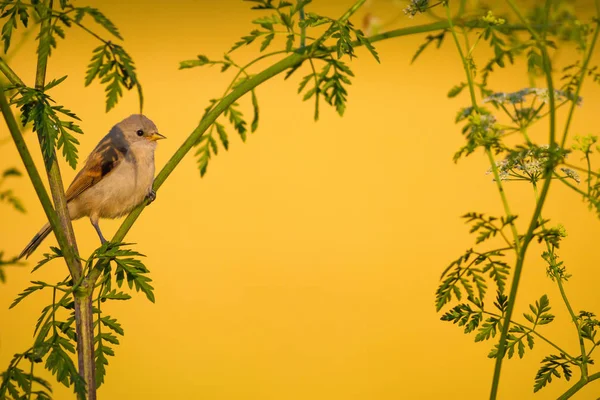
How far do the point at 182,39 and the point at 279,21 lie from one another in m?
2.39

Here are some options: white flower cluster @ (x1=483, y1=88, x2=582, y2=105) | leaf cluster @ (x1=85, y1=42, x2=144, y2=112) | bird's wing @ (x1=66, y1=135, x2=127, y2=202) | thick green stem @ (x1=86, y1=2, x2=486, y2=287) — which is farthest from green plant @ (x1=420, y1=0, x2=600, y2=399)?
bird's wing @ (x1=66, y1=135, x2=127, y2=202)

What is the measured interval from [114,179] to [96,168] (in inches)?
3.1

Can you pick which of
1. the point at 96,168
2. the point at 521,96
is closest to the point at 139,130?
the point at 96,168

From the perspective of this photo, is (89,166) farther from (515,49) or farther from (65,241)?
→ (515,49)

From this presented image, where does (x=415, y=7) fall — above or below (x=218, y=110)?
above

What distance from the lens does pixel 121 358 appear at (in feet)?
9.56

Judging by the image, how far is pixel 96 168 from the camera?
71.7 inches

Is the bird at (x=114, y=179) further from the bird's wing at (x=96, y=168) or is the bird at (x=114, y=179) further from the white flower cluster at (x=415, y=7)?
the white flower cluster at (x=415, y=7)

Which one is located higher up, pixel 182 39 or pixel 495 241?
pixel 182 39

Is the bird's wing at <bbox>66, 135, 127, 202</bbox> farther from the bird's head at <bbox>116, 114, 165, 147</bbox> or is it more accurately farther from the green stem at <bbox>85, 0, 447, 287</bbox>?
the green stem at <bbox>85, 0, 447, 287</bbox>

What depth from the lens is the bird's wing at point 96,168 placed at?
1.82 meters

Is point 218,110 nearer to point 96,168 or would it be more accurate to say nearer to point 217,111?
point 217,111

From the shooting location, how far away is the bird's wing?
5.96 feet

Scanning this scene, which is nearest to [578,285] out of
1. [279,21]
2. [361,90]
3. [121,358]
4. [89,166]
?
[361,90]
